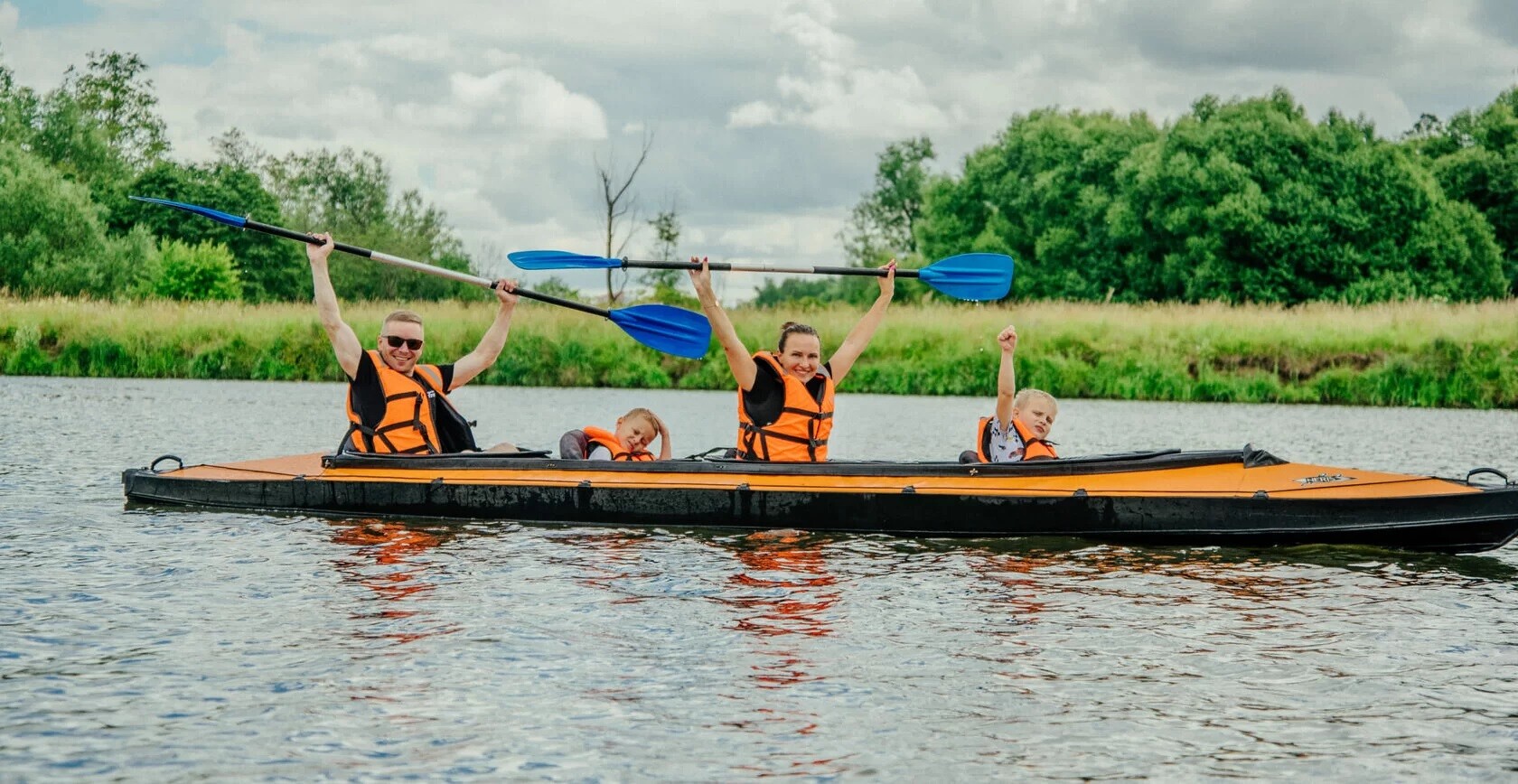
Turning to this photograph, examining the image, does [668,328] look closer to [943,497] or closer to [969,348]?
[943,497]

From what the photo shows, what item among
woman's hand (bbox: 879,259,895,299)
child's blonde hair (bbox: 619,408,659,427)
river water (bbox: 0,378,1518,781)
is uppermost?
woman's hand (bbox: 879,259,895,299)

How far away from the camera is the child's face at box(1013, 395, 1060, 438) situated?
7.76m

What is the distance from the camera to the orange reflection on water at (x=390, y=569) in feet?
17.1

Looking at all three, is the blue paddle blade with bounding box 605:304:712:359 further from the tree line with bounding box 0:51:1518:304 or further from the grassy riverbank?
the tree line with bounding box 0:51:1518:304

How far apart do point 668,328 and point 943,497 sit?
249 cm

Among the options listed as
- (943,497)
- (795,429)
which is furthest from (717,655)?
(795,429)

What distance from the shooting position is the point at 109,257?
38781mm

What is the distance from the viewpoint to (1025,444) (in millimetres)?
7785

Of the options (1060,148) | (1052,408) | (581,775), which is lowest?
(581,775)

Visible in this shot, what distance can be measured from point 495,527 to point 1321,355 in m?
15.2

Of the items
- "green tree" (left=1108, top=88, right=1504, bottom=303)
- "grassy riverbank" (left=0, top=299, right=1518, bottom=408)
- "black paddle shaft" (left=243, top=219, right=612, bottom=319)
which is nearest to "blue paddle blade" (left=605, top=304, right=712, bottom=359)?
"black paddle shaft" (left=243, top=219, right=612, bottom=319)

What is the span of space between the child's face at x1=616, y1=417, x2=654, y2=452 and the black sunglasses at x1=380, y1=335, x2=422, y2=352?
3.74 feet

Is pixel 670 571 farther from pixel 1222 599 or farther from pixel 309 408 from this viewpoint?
pixel 309 408

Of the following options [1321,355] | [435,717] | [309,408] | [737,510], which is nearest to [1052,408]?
[737,510]
